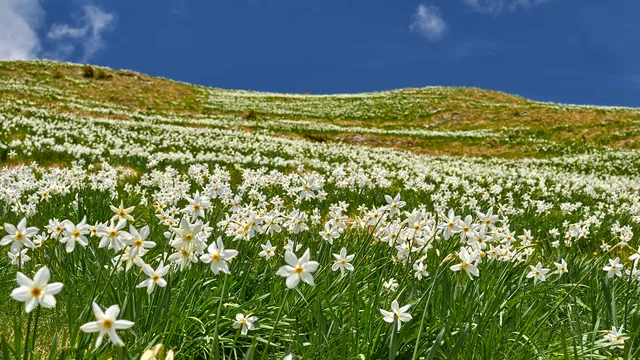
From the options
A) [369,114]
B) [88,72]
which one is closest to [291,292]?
[369,114]

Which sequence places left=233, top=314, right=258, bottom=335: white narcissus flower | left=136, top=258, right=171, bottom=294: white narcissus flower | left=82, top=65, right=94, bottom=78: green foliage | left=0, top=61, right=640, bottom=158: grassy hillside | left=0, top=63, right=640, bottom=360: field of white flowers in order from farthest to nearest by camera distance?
1. left=82, top=65, right=94, bottom=78: green foliage
2. left=0, top=61, right=640, bottom=158: grassy hillside
3. left=233, top=314, right=258, bottom=335: white narcissus flower
4. left=0, top=63, right=640, bottom=360: field of white flowers
5. left=136, top=258, right=171, bottom=294: white narcissus flower

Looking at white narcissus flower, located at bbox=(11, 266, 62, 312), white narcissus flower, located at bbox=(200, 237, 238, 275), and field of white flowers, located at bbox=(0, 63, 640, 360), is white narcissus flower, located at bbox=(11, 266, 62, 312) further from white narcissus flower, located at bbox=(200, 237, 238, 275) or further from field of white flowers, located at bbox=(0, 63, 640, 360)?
white narcissus flower, located at bbox=(200, 237, 238, 275)

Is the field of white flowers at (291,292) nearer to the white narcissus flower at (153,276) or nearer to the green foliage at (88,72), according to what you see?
the white narcissus flower at (153,276)

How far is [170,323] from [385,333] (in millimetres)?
1338

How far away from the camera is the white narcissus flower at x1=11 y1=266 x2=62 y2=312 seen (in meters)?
1.41

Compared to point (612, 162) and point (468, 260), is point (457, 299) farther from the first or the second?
point (612, 162)

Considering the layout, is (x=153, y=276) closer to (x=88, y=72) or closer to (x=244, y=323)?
(x=244, y=323)

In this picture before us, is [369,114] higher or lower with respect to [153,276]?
higher

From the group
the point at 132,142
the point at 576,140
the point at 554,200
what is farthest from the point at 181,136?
the point at 576,140

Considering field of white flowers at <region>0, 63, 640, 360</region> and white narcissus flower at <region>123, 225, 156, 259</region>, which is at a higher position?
white narcissus flower at <region>123, 225, 156, 259</region>

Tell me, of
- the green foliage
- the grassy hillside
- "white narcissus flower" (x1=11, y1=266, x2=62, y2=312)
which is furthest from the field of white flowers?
the green foliage

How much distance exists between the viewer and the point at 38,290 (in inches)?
57.6

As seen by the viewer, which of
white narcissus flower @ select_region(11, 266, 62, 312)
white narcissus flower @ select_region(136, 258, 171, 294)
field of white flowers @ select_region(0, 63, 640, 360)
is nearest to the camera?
white narcissus flower @ select_region(11, 266, 62, 312)

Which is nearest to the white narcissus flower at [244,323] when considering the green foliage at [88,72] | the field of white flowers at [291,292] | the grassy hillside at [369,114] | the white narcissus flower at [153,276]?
the field of white flowers at [291,292]
